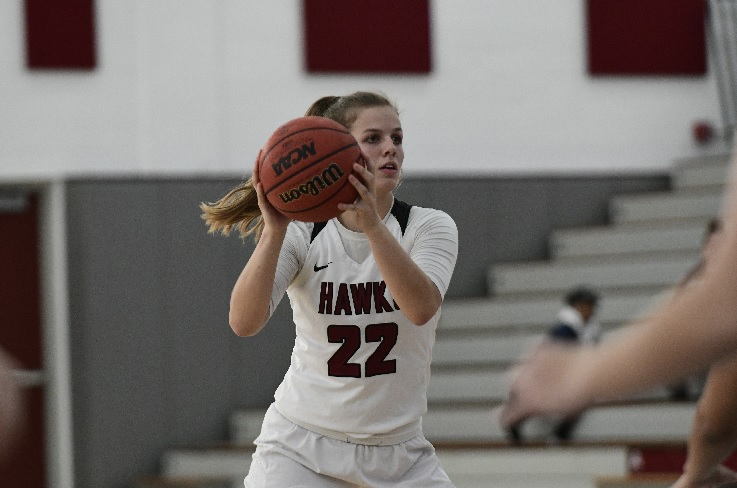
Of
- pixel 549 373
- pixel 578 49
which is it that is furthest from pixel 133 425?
pixel 549 373

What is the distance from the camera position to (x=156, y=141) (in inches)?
403

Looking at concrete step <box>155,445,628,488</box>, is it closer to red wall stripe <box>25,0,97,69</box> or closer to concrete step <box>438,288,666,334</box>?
concrete step <box>438,288,666,334</box>

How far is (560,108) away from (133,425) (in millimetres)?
4361

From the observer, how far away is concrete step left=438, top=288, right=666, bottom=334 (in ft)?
32.5

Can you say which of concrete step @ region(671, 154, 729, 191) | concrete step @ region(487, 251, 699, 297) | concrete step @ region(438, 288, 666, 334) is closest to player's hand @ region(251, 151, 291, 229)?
concrete step @ region(438, 288, 666, 334)

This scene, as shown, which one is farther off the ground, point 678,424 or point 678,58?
point 678,58

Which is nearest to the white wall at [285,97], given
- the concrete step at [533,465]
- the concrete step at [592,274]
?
the concrete step at [592,274]

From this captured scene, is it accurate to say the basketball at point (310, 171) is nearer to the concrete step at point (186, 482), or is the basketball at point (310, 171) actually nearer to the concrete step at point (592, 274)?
the concrete step at point (186, 482)

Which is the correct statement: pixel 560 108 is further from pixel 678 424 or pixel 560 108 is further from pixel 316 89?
pixel 678 424

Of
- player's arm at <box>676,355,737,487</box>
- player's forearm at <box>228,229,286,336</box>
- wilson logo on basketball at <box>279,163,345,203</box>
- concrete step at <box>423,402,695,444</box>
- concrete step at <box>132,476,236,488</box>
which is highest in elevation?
wilson logo on basketball at <box>279,163,345,203</box>

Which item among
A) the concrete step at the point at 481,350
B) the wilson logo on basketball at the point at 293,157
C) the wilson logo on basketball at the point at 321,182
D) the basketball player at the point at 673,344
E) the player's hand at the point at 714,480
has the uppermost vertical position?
the wilson logo on basketball at the point at 293,157

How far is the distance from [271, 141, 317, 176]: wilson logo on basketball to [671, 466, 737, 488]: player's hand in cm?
137

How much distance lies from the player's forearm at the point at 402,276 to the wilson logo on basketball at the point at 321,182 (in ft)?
0.59

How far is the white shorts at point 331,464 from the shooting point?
12.8 ft
